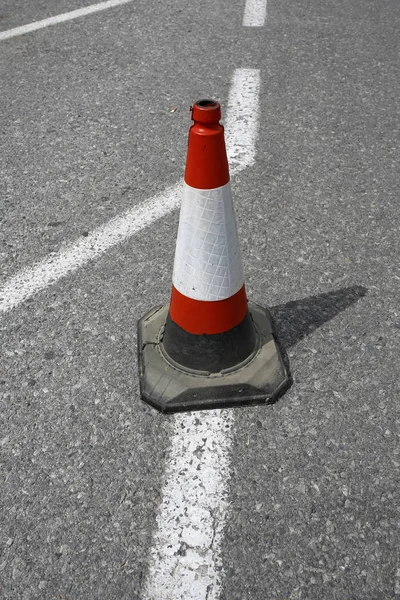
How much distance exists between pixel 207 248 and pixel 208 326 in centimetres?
33

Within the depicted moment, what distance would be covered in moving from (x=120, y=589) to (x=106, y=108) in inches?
144

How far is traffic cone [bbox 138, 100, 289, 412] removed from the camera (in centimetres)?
231

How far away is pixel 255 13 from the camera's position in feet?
20.8

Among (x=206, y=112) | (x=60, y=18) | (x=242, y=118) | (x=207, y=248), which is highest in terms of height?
(x=206, y=112)

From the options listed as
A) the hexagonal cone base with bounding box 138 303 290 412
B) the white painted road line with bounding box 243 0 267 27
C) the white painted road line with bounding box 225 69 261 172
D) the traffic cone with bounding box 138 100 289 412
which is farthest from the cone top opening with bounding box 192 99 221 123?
the white painted road line with bounding box 243 0 267 27

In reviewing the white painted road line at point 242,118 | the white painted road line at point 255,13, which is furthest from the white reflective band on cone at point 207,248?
the white painted road line at point 255,13

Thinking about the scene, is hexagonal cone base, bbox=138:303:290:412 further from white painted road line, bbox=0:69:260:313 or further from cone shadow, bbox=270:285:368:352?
white painted road line, bbox=0:69:260:313

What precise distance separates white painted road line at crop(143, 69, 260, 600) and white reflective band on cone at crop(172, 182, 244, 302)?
50 cm

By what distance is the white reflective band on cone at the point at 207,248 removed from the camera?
7.59 feet

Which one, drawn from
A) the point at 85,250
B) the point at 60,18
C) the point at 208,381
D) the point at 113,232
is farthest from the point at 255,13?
the point at 208,381

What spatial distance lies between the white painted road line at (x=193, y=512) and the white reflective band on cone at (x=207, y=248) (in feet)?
1.66

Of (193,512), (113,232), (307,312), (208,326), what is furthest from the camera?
(113,232)

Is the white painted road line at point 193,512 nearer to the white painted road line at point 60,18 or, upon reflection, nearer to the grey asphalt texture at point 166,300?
the grey asphalt texture at point 166,300

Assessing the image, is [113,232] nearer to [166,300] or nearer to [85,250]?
[85,250]
